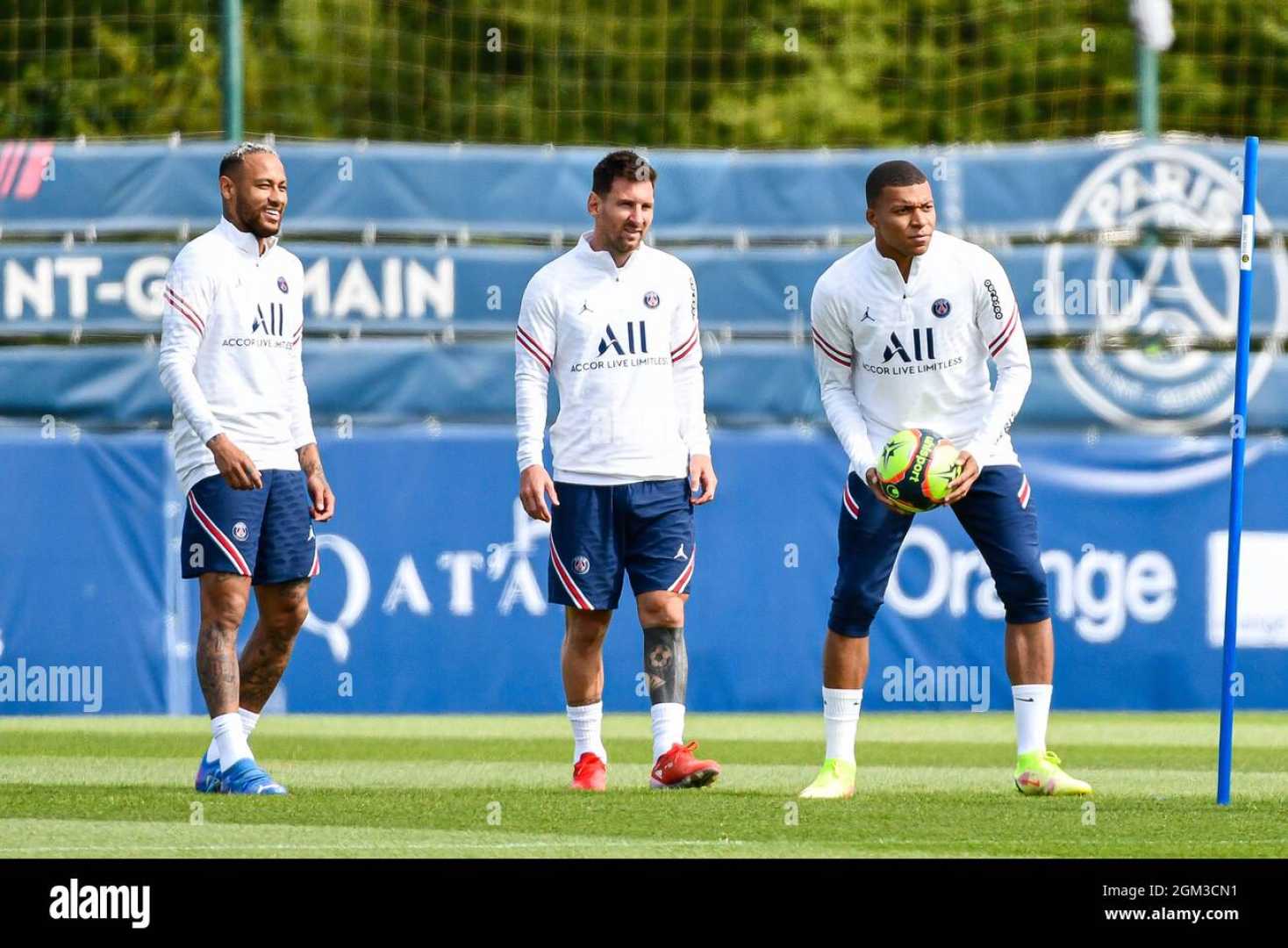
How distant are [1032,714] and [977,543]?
25.8 inches

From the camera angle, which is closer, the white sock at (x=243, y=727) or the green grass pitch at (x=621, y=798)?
the green grass pitch at (x=621, y=798)

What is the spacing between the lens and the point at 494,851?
6.91 meters

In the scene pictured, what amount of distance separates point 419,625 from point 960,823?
679cm

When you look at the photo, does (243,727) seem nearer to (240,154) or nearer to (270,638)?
(270,638)

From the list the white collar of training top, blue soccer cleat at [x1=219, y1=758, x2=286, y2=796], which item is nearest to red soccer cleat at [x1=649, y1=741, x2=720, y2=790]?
blue soccer cleat at [x1=219, y1=758, x2=286, y2=796]

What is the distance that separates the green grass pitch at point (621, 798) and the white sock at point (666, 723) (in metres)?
0.24

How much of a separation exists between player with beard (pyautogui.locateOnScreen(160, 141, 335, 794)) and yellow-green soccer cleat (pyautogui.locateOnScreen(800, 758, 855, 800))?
191cm

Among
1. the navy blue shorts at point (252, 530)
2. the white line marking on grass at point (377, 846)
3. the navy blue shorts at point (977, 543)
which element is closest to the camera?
the white line marking on grass at point (377, 846)

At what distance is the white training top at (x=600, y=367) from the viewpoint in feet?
29.1

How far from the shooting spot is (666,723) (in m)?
8.81

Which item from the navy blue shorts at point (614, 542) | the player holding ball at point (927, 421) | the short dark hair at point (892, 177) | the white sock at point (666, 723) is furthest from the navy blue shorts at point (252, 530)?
the short dark hair at point (892, 177)

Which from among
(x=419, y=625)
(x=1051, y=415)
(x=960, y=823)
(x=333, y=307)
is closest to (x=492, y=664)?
(x=419, y=625)

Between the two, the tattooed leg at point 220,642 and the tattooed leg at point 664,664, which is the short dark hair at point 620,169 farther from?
the tattooed leg at point 220,642

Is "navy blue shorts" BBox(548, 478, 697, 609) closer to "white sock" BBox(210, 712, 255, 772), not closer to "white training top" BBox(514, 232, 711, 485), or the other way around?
"white training top" BBox(514, 232, 711, 485)
